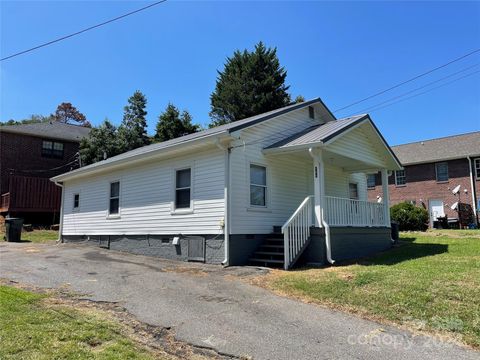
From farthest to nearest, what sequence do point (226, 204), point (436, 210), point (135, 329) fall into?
1. point (436, 210)
2. point (226, 204)
3. point (135, 329)

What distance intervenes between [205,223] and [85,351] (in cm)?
707

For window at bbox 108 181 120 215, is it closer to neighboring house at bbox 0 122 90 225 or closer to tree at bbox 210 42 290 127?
neighboring house at bbox 0 122 90 225

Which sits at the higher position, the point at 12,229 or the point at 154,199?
the point at 154,199

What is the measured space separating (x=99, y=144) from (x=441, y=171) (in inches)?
1052

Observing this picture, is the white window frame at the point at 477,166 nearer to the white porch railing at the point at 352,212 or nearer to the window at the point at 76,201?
the white porch railing at the point at 352,212

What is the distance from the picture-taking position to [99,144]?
1271 inches

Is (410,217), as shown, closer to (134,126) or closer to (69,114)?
(134,126)

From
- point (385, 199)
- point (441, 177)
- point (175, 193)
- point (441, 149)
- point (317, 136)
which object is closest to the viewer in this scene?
point (317, 136)

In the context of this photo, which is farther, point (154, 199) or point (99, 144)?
point (99, 144)

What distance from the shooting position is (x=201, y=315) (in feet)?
20.5

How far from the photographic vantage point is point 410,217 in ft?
80.5

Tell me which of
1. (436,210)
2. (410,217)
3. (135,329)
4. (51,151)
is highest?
(51,151)

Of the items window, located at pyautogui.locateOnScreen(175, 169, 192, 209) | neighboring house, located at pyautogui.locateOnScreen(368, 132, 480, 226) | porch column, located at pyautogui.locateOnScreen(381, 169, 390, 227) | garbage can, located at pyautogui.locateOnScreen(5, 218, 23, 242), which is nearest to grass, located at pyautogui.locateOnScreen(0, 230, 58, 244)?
garbage can, located at pyautogui.locateOnScreen(5, 218, 23, 242)

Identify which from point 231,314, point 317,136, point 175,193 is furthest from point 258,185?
point 231,314
